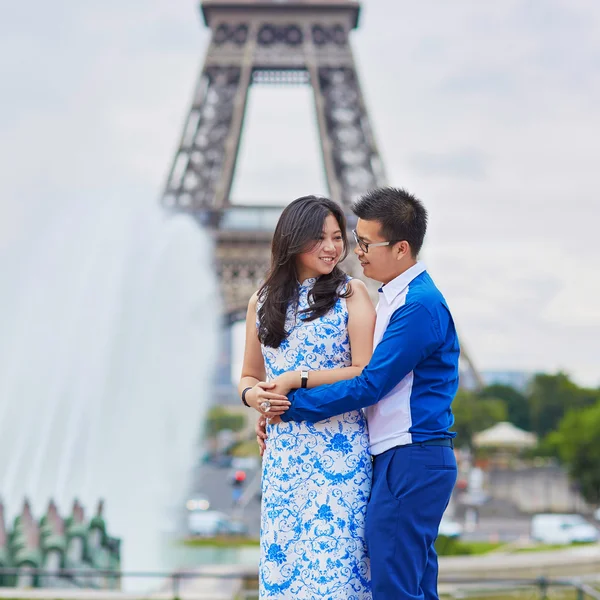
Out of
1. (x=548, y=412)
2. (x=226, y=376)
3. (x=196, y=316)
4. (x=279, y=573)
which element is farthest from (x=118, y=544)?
(x=226, y=376)

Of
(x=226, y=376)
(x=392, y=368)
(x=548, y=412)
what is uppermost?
(x=226, y=376)

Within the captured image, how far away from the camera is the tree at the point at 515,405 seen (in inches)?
2916

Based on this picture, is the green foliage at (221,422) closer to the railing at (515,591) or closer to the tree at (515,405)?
the tree at (515,405)

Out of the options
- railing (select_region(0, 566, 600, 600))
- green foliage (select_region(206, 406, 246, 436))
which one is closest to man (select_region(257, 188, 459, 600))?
railing (select_region(0, 566, 600, 600))

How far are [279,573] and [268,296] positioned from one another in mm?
1035

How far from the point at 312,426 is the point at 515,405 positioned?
7319 centimetres

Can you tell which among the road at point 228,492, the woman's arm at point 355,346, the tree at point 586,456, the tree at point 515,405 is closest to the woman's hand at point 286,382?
the woman's arm at point 355,346

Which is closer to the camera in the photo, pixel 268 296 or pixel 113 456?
pixel 268 296

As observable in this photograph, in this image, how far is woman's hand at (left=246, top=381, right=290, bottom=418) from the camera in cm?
366

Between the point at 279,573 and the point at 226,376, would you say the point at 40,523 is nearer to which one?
the point at 279,573

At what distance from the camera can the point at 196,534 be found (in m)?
26.3

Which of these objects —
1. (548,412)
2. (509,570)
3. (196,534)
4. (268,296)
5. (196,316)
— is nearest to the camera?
(268,296)

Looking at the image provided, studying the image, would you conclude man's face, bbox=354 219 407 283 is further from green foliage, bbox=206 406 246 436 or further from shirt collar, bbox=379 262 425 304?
green foliage, bbox=206 406 246 436

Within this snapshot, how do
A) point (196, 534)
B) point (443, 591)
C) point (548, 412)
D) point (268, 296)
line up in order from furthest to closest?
point (548, 412) → point (196, 534) → point (443, 591) → point (268, 296)
